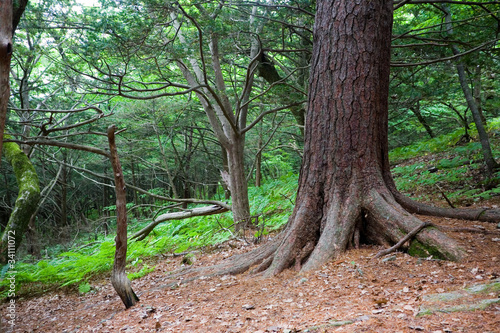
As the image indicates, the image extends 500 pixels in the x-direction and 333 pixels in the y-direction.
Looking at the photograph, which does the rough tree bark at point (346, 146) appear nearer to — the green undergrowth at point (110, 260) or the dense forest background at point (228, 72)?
the dense forest background at point (228, 72)

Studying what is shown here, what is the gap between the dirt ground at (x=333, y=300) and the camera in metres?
1.99

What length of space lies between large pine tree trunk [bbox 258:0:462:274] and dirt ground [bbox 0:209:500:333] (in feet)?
0.86

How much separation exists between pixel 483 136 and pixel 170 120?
10.3 m

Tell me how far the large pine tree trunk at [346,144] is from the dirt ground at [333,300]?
26 cm

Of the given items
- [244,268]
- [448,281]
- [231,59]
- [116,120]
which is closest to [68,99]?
[116,120]

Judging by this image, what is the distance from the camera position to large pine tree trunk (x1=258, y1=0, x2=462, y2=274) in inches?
133

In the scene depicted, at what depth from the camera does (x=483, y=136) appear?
5.38 meters

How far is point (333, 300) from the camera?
2.59 metres

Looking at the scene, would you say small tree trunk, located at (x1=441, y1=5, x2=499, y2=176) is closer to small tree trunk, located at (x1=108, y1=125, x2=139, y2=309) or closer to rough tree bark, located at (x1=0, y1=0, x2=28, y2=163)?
small tree trunk, located at (x1=108, y1=125, x2=139, y2=309)

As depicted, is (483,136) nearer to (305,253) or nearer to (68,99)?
(305,253)

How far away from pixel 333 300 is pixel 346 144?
1.62 m

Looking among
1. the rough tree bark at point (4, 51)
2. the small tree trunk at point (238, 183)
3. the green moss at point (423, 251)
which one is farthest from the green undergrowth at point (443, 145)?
the rough tree bark at point (4, 51)

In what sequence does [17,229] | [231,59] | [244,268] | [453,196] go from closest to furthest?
[244,268]
[453,196]
[17,229]
[231,59]

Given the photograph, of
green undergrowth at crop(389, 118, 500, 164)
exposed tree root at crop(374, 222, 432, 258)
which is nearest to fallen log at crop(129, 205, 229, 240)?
exposed tree root at crop(374, 222, 432, 258)
